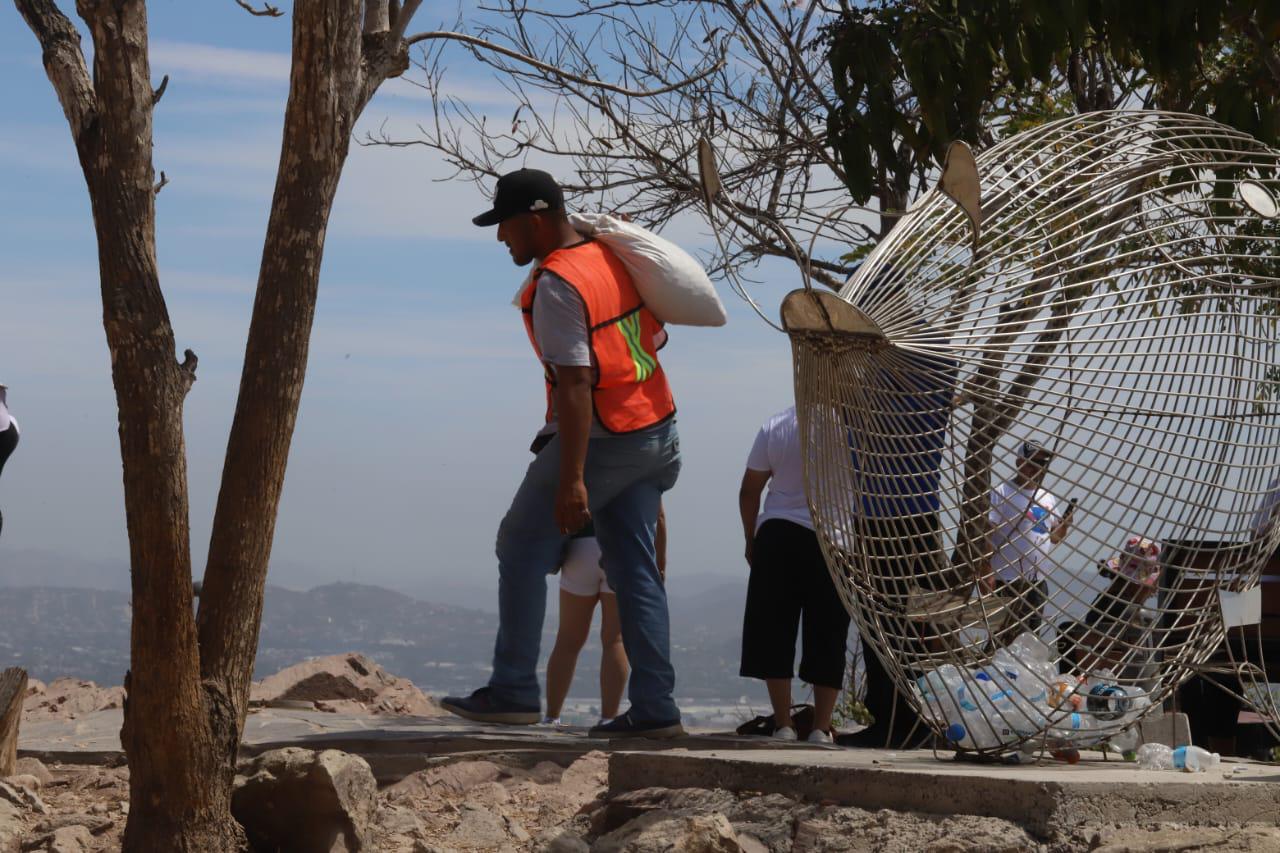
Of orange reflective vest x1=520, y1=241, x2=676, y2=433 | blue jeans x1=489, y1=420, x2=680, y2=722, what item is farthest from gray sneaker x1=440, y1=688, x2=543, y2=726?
orange reflective vest x1=520, y1=241, x2=676, y2=433

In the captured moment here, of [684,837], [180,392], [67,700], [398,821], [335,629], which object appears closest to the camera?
[684,837]

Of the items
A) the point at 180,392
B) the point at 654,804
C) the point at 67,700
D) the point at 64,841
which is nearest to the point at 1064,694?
the point at 654,804

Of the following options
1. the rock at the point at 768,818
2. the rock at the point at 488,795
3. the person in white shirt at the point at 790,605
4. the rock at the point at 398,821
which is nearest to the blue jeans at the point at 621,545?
the person in white shirt at the point at 790,605

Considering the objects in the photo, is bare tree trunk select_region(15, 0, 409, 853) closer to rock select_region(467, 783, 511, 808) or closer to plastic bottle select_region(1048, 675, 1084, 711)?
rock select_region(467, 783, 511, 808)

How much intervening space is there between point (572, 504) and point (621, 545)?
358mm

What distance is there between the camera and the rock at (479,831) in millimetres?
4266

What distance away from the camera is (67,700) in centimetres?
761

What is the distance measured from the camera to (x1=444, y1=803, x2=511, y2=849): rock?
4.27 metres

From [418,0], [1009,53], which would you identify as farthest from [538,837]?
[1009,53]

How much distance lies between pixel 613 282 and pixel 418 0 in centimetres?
117

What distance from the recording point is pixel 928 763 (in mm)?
4094

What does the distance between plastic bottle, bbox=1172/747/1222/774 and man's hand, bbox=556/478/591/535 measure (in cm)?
197

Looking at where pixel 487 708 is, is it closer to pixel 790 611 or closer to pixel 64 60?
pixel 790 611

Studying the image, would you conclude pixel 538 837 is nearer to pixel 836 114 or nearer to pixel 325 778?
pixel 325 778
